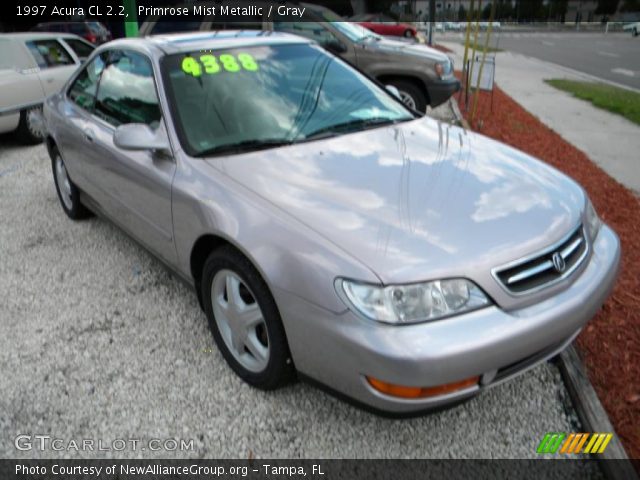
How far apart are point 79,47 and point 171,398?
318 inches

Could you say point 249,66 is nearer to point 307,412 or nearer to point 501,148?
point 501,148

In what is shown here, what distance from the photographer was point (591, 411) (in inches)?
92.9

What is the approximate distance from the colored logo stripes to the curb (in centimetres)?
3

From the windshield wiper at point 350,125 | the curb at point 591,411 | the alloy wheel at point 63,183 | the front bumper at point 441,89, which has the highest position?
the windshield wiper at point 350,125

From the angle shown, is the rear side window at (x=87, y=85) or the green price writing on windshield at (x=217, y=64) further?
the rear side window at (x=87, y=85)

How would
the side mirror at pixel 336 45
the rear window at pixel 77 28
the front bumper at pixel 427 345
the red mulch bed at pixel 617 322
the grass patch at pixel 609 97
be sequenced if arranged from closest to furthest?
the front bumper at pixel 427 345 → the red mulch bed at pixel 617 322 → the side mirror at pixel 336 45 → the grass patch at pixel 609 97 → the rear window at pixel 77 28

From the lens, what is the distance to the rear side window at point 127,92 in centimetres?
310

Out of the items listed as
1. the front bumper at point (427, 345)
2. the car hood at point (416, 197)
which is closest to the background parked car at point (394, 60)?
the car hood at point (416, 197)

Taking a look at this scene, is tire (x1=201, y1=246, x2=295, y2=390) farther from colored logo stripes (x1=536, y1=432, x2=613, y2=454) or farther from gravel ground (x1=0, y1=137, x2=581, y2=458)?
colored logo stripes (x1=536, y1=432, x2=613, y2=454)

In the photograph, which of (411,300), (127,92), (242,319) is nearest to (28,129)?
(127,92)

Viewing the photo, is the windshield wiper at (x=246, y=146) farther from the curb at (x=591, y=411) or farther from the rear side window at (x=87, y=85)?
the curb at (x=591, y=411)

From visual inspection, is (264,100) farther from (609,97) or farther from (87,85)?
(609,97)

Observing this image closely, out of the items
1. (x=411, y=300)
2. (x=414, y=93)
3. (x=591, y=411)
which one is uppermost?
(x=411, y=300)

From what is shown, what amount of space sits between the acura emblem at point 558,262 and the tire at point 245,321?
1138 mm
